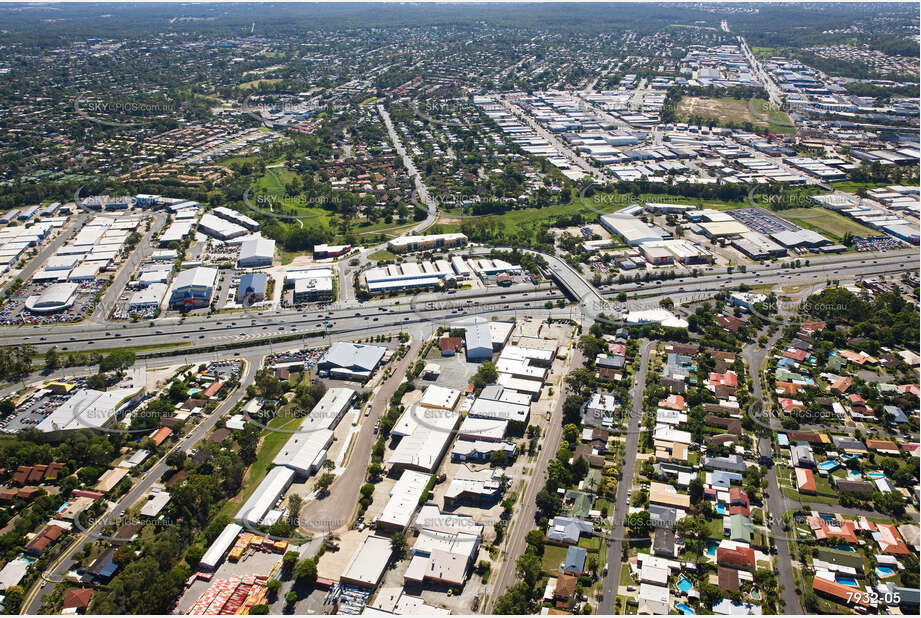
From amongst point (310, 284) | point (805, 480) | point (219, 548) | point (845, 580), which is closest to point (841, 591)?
point (845, 580)

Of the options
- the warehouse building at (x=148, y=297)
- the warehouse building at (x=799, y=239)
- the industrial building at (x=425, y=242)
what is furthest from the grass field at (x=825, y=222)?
the warehouse building at (x=148, y=297)

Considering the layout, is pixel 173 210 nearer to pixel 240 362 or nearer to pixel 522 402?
pixel 240 362

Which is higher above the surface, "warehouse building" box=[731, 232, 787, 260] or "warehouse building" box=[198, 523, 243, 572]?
"warehouse building" box=[731, 232, 787, 260]

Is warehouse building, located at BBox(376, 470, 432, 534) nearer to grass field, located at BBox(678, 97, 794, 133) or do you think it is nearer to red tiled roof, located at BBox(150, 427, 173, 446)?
red tiled roof, located at BBox(150, 427, 173, 446)

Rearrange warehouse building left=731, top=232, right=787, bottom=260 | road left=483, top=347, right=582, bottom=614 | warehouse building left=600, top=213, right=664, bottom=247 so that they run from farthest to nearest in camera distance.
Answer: warehouse building left=600, top=213, right=664, bottom=247 → warehouse building left=731, top=232, right=787, bottom=260 → road left=483, top=347, right=582, bottom=614

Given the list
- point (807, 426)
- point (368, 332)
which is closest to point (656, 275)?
point (807, 426)

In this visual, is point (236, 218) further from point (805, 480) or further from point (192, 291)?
point (805, 480)

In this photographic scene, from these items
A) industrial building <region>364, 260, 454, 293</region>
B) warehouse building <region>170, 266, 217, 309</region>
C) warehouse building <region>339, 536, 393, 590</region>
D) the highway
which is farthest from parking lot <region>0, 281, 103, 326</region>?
warehouse building <region>339, 536, 393, 590</region>
